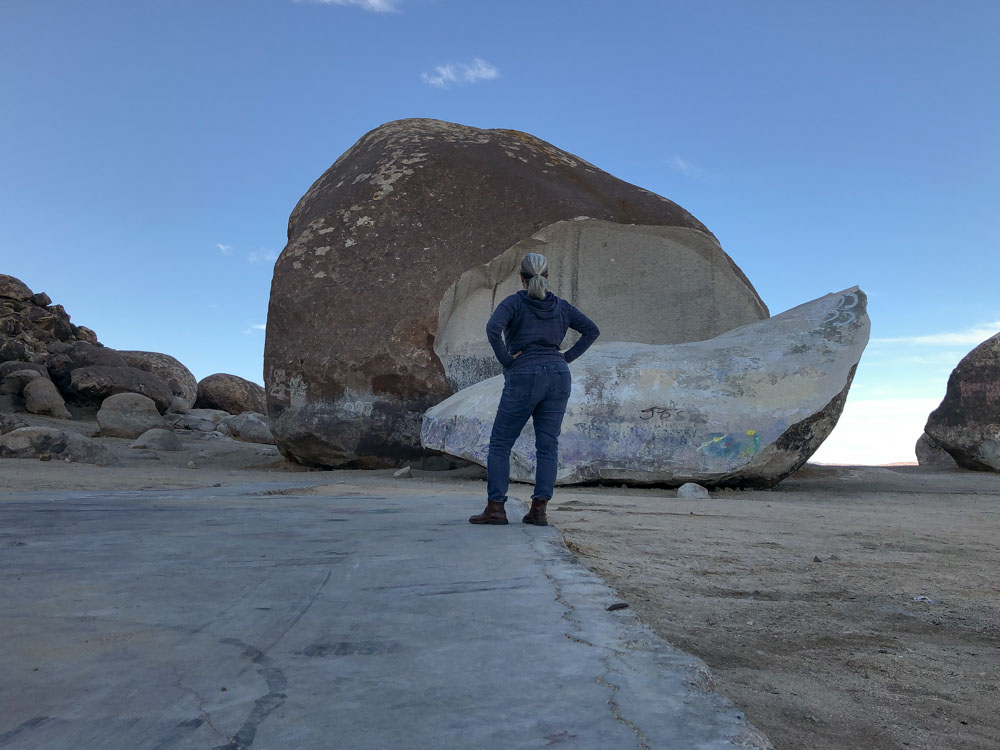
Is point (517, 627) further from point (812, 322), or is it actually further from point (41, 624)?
point (812, 322)

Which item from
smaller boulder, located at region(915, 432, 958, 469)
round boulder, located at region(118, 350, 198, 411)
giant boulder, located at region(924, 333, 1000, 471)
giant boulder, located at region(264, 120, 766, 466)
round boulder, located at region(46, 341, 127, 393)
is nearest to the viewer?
giant boulder, located at region(264, 120, 766, 466)

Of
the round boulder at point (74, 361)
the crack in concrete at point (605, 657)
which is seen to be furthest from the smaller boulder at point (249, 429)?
the crack in concrete at point (605, 657)

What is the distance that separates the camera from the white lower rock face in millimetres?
5879

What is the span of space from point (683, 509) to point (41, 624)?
363 cm

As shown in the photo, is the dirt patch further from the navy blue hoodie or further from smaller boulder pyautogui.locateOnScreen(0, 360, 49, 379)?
smaller boulder pyautogui.locateOnScreen(0, 360, 49, 379)

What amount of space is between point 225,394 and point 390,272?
476 inches

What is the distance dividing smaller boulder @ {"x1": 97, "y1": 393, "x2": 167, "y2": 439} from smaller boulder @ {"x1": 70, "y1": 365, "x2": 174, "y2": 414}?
1425 mm

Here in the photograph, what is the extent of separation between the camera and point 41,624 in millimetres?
1385

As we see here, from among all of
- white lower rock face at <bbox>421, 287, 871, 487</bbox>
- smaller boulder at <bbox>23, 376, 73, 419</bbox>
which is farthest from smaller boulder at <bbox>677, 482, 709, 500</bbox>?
smaller boulder at <bbox>23, 376, 73, 419</bbox>

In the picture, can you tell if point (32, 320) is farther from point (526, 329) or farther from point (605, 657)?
point (605, 657)

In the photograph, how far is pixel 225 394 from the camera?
1869 centimetres

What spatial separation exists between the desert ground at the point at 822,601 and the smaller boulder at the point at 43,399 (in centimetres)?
988

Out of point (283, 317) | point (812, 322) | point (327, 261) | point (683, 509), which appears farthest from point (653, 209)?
point (683, 509)

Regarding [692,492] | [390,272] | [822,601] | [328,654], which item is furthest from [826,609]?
[390,272]
